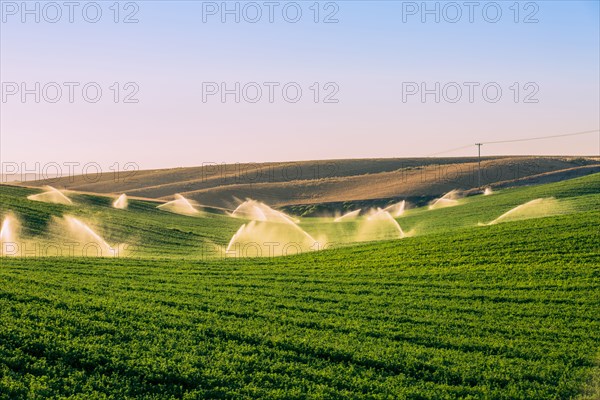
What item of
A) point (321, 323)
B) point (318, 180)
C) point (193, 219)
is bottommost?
point (321, 323)

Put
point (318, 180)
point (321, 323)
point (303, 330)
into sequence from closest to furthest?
1. point (303, 330)
2. point (321, 323)
3. point (318, 180)

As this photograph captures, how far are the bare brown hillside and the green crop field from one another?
45.3m

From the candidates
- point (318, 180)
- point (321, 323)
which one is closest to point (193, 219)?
point (321, 323)

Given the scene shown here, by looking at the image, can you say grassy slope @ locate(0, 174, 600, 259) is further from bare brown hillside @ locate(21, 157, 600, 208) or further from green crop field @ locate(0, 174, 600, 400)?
bare brown hillside @ locate(21, 157, 600, 208)

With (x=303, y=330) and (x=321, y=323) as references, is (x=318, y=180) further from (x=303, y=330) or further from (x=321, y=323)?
(x=303, y=330)

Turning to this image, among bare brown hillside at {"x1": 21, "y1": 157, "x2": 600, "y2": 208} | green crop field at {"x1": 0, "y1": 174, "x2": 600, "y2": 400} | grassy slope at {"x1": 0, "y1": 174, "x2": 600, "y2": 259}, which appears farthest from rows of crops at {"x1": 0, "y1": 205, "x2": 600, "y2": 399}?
bare brown hillside at {"x1": 21, "y1": 157, "x2": 600, "y2": 208}

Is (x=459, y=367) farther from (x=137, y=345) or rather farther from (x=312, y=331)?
(x=137, y=345)

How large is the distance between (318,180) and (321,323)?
73.0m

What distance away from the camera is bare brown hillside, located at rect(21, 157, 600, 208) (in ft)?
242

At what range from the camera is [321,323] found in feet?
47.5

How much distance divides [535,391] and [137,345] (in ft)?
22.4

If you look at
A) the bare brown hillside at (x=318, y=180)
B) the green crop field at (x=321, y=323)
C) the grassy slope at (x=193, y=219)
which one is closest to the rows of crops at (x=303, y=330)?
the green crop field at (x=321, y=323)

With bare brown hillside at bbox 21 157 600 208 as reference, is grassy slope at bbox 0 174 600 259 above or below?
below

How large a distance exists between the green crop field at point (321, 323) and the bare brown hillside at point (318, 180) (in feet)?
149
